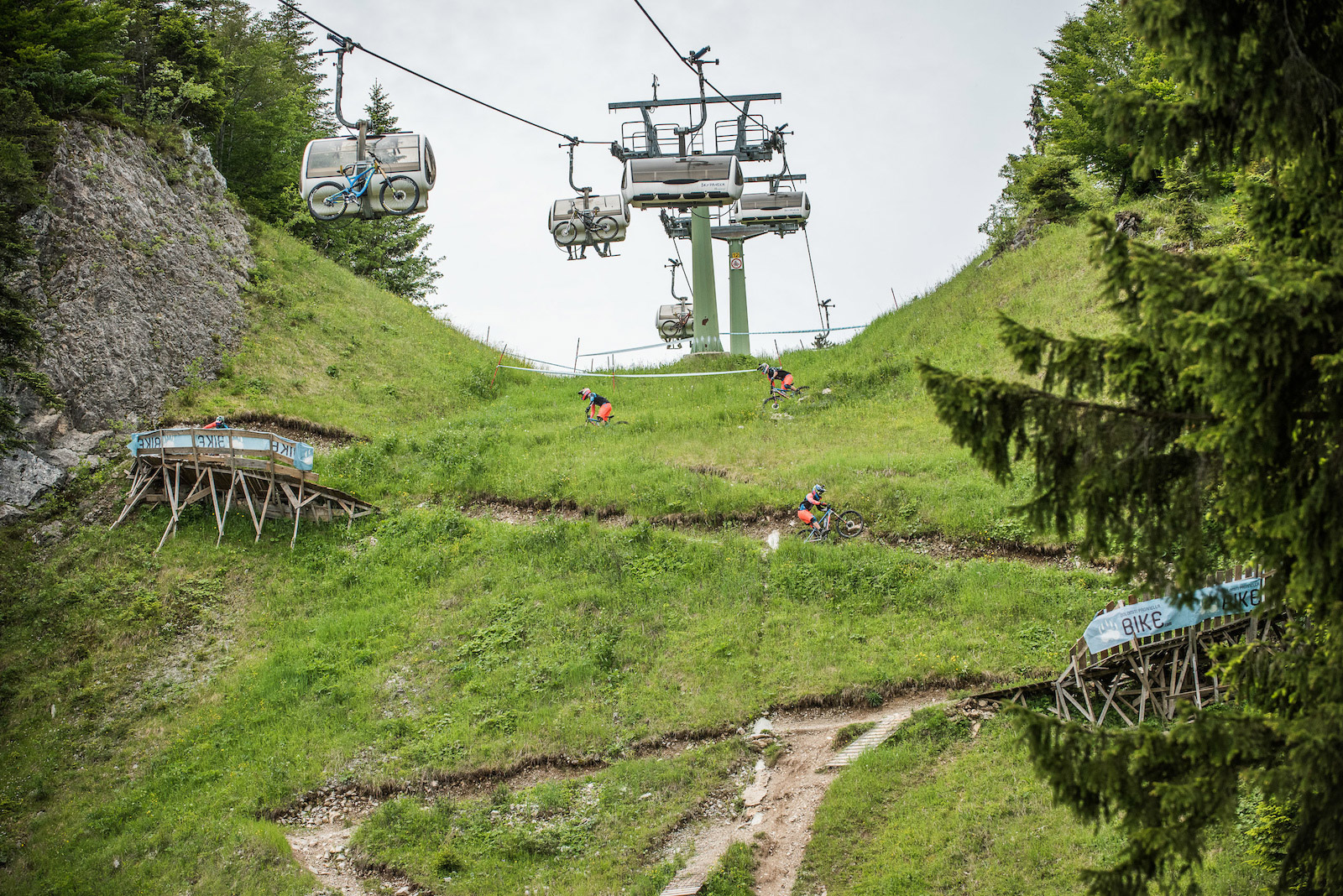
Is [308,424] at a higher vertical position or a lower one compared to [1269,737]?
higher

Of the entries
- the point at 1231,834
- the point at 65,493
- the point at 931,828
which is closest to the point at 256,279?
the point at 65,493

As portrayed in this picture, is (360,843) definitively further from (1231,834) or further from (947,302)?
(947,302)

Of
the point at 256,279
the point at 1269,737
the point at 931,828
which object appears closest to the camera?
the point at 1269,737

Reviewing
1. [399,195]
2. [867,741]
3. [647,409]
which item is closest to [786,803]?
[867,741]

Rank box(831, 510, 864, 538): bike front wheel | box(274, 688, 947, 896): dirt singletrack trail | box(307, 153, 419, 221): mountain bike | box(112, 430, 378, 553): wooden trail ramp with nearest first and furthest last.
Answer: box(274, 688, 947, 896): dirt singletrack trail → box(831, 510, 864, 538): bike front wheel → box(112, 430, 378, 553): wooden trail ramp → box(307, 153, 419, 221): mountain bike

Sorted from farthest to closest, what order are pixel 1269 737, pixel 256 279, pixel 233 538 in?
1. pixel 256 279
2. pixel 233 538
3. pixel 1269 737

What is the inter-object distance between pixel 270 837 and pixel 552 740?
4487 millimetres

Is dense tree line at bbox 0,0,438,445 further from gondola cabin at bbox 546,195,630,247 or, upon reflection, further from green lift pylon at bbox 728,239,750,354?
green lift pylon at bbox 728,239,750,354

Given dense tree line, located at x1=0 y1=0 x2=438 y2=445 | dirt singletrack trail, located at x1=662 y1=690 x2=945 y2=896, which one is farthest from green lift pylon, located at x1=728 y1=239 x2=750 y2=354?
dirt singletrack trail, located at x1=662 y1=690 x2=945 y2=896

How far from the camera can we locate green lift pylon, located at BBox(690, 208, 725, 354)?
39.2 m

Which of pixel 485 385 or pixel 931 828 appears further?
pixel 485 385

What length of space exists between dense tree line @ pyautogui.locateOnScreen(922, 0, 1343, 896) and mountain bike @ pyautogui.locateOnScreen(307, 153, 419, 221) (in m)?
21.0

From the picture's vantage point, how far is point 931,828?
43.9ft

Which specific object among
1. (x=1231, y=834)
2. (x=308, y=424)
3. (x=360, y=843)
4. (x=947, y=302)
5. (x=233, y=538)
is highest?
(x=947, y=302)
